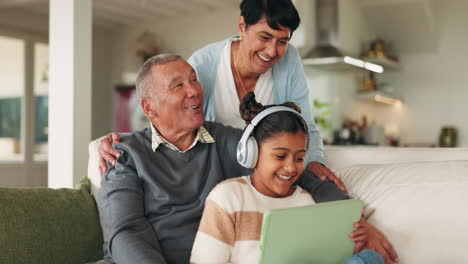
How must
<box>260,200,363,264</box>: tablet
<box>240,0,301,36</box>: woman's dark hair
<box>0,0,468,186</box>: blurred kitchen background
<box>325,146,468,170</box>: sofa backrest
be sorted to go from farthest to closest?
<box>0,0,468,186</box>: blurred kitchen background
<box>325,146,468,170</box>: sofa backrest
<box>240,0,301,36</box>: woman's dark hair
<box>260,200,363,264</box>: tablet

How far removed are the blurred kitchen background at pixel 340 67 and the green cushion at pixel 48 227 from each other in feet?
14.8

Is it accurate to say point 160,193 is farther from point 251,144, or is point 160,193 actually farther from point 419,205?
point 419,205

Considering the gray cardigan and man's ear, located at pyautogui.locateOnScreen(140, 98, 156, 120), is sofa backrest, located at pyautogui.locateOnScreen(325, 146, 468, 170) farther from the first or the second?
man's ear, located at pyautogui.locateOnScreen(140, 98, 156, 120)

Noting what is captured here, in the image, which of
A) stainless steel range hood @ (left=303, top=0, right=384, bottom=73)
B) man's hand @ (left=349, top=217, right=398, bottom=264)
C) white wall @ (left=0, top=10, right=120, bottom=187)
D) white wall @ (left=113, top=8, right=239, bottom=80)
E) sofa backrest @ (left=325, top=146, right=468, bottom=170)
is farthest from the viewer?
white wall @ (left=113, top=8, right=239, bottom=80)

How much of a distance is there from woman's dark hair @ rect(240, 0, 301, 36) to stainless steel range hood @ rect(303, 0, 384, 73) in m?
3.81

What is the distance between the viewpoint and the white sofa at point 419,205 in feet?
5.40

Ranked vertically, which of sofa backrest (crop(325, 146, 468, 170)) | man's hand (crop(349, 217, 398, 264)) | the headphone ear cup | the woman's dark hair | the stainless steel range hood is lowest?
man's hand (crop(349, 217, 398, 264))

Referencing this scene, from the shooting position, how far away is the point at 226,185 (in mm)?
1545

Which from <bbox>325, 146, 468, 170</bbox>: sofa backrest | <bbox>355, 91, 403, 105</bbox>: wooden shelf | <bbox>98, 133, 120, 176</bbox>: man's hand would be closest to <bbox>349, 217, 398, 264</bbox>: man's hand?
<bbox>325, 146, 468, 170</bbox>: sofa backrest

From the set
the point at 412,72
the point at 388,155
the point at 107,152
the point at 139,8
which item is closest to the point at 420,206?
the point at 388,155

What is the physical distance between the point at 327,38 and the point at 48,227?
4725 millimetres

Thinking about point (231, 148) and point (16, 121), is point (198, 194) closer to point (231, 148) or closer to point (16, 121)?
point (231, 148)

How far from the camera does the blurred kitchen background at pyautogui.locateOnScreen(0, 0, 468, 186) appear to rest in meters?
6.44

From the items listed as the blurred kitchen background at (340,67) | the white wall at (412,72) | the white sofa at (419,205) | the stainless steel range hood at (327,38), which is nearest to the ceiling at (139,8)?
the blurred kitchen background at (340,67)
